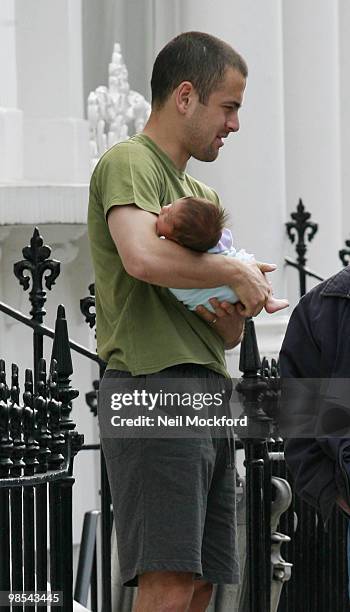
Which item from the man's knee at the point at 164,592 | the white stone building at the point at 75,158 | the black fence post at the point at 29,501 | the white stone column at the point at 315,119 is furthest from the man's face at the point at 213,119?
the white stone column at the point at 315,119

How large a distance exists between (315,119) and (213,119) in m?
5.45

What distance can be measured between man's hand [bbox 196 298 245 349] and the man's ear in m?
0.54

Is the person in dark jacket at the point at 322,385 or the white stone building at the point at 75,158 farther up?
the white stone building at the point at 75,158

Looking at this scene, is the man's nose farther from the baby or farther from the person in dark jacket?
the person in dark jacket

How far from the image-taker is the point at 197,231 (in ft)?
14.5

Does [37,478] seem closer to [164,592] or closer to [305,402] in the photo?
[164,592]

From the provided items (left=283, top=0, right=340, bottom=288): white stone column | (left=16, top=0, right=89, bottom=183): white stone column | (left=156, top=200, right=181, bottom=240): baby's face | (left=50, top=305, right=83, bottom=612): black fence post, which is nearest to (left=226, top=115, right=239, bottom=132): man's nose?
(left=156, top=200, right=181, bottom=240): baby's face

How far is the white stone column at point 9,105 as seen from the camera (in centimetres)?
835

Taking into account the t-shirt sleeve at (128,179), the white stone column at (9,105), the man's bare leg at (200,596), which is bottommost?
the man's bare leg at (200,596)

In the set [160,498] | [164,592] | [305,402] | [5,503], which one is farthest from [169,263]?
[164,592]

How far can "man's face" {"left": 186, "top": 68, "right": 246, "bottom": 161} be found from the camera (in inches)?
184

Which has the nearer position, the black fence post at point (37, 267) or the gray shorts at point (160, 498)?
the gray shorts at point (160, 498)

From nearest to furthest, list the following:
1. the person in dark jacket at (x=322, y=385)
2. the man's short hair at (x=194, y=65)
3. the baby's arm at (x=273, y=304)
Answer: the person in dark jacket at (x=322, y=385) < the baby's arm at (x=273, y=304) < the man's short hair at (x=194, y=65)

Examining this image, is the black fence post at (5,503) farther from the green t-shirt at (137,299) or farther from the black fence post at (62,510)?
the green t-shirt at (137,299)
